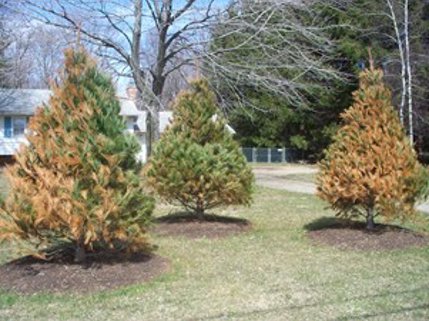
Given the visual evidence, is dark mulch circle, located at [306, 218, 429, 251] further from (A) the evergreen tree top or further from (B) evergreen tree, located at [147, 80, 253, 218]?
(A) the evergreen tree top

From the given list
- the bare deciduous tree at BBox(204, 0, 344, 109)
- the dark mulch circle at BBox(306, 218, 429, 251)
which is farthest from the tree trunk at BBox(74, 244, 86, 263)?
the bare deciduous tree at BBox(204, 0, 344, 109)

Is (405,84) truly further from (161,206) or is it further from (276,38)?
(161,206)

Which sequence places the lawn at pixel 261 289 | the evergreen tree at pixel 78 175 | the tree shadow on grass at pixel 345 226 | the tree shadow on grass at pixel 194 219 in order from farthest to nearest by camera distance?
the tree shadow on grass at pixel 194 219 → the tree shadow on grass at pixel 345 226 → the evergreen tree at pixel 78 175 → the lawn at pixel 261 289

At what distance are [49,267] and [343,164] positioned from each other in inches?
169

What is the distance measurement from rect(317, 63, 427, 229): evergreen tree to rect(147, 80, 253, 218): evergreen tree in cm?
155

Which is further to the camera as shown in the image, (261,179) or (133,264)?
(261,179)

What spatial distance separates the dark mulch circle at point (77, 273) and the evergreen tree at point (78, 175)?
0.20 metres

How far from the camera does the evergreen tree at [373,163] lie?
25.0ft

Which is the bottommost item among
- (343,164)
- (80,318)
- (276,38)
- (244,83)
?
(80,318)

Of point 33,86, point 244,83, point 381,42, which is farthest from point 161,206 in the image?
point 33,86

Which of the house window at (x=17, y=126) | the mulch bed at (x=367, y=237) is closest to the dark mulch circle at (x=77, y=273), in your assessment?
the mulch bed at (x=367, y=237)

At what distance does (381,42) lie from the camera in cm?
2880

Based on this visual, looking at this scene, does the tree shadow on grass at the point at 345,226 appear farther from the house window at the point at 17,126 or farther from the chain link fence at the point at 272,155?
the house window at the point at 17,126

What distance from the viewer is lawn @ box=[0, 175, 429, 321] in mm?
4871
